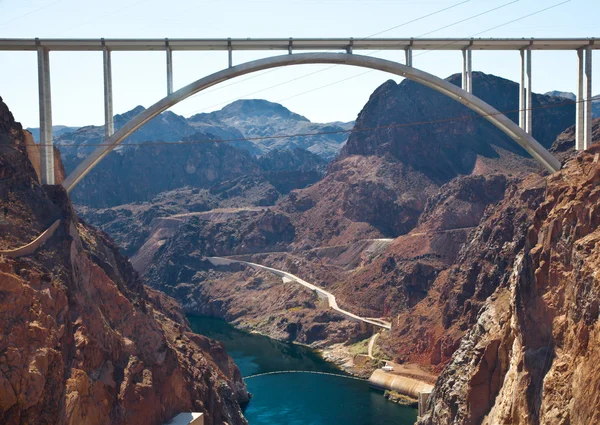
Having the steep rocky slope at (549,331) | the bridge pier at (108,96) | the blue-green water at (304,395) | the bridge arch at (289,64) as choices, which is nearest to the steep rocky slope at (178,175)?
the blue-green water at (304,395)

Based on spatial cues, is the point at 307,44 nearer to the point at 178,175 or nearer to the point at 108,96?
the point at 108,96

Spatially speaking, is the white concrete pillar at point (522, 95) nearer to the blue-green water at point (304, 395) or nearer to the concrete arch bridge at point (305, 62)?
the concrete arch bridge at point (305, 62)

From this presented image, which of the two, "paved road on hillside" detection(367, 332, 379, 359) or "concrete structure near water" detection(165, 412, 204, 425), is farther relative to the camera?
"paved road on hillside" detection(367, 332, 379, 359)

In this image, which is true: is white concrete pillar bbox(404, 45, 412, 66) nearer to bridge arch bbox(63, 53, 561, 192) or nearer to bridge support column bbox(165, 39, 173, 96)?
bridge arch bbox(63, 53, 561, 192)

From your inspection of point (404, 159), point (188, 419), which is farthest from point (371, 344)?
point (404, 159)

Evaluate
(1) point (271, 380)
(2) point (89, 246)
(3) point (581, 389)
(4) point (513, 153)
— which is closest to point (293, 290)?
(1) point (271, 380)

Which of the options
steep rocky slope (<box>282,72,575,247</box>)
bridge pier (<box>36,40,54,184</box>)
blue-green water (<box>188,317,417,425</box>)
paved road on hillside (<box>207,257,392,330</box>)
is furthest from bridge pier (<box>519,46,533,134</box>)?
steep rocky slope (<box>282,72,575,247</box>)
